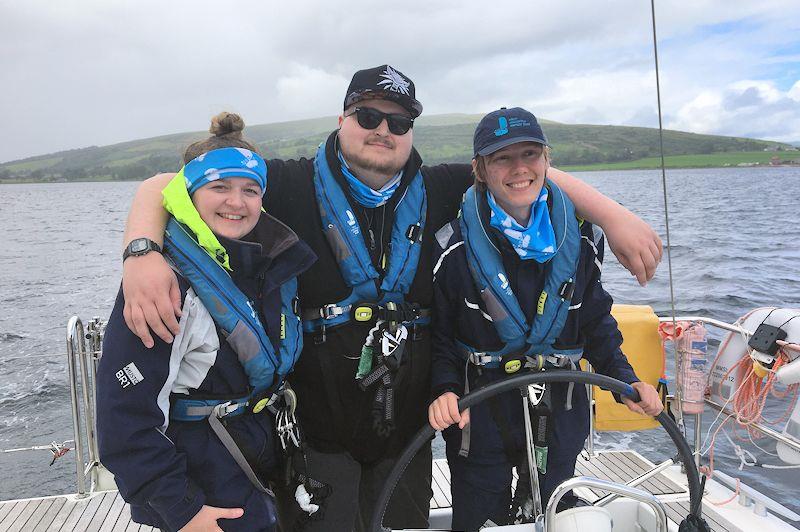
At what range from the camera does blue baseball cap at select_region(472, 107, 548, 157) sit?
1847 mm

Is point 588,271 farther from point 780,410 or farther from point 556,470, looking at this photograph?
point 780,410

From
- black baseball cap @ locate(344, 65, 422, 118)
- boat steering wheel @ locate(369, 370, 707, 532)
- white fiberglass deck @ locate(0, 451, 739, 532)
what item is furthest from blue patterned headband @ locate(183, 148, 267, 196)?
white fiberglass deck @ locate(0, 451, 739, 532)

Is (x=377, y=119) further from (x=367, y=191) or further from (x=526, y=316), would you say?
(x=526, y=316)

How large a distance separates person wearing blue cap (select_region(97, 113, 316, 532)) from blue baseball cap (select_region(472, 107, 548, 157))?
27.0 inches

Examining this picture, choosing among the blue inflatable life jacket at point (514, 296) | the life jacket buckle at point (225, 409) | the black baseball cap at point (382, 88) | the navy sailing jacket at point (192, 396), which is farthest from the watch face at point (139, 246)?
the blue inflatable life jacket at point (514, 296)

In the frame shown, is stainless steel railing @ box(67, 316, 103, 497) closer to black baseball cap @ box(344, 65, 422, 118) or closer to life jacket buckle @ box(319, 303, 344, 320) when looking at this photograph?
life jacket buckle @ box(319, 303, 344, 320)

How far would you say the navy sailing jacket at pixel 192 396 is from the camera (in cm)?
141

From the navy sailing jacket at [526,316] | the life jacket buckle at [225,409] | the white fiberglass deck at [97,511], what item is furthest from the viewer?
the white fiberglass deck at [97,511]

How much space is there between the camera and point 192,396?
161 cm

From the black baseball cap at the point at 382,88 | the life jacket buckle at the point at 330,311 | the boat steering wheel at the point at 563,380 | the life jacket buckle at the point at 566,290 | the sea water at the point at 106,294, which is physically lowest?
the sea water at the point at 106,294

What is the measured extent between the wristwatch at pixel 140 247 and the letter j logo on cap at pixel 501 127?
110 cm

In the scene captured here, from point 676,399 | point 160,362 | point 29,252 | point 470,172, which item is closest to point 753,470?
point 676,399

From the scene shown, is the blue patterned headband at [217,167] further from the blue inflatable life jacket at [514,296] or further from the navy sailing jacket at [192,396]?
the blue inflatable life jacket at [514,296]

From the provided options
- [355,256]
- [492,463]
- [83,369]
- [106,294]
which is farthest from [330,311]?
[106,294]
